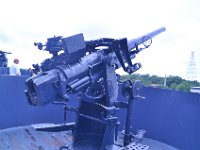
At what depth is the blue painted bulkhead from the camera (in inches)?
183

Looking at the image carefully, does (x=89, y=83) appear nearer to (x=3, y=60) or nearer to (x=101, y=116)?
(x=101, y=116)

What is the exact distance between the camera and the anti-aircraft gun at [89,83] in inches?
105

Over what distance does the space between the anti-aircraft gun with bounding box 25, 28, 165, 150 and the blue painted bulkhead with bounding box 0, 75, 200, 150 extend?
1.19 m

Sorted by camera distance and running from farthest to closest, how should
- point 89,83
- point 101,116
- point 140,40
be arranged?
point 140,40 → point 101,116 → point 89,83

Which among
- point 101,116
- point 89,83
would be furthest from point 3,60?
point 89,83

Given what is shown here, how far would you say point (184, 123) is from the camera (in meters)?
4.75

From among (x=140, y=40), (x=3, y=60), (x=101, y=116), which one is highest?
(x=140, y=40)

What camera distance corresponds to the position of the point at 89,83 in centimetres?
326

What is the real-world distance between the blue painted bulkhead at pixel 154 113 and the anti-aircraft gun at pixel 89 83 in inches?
46.8

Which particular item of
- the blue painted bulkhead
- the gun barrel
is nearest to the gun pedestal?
the gun barrel

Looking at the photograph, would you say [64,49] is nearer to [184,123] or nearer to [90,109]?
[90,109]

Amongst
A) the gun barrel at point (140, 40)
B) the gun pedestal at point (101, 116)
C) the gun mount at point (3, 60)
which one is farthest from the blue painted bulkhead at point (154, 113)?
the gun mount at point (3, 60)

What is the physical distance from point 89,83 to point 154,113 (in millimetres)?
2501

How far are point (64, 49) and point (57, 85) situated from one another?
0.38 metres
